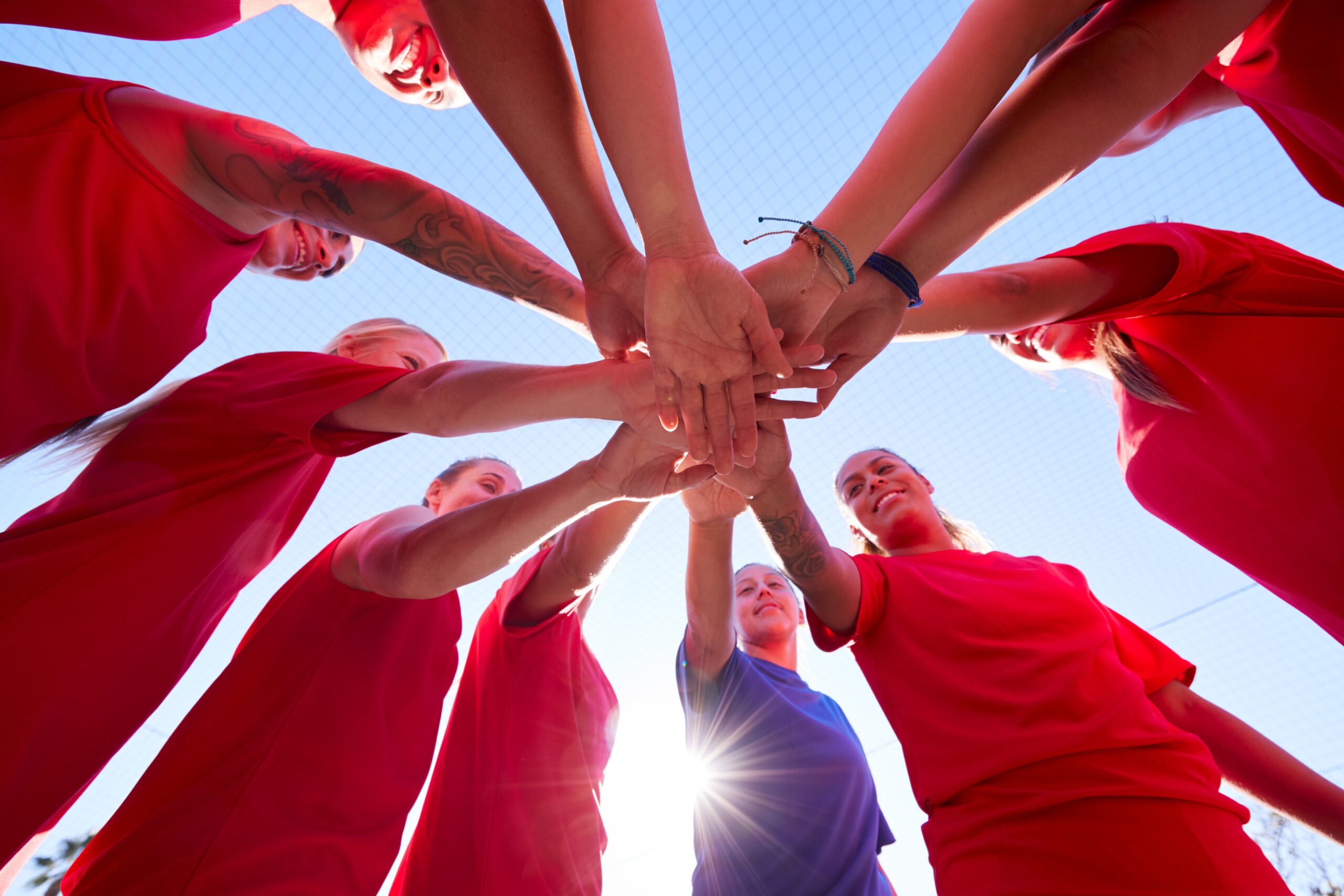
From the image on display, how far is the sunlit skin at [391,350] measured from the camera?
88.6 inches

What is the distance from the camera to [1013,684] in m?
1.57

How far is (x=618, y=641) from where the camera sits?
17.0 feet

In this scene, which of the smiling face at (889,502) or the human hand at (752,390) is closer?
the human hand at (752,390)

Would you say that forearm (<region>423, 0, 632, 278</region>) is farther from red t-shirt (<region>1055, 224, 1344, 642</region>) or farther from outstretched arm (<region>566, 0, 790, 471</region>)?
red t-shirt (<region>1055, 224, 1344, 642</region>)

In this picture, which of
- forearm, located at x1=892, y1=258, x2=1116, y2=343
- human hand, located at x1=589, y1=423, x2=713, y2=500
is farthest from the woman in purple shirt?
forearm, located at x1=892, y1=258, x2=1116, y2=343

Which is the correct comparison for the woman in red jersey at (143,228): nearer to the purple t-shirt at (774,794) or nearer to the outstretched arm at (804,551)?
the outstretched arm at (804,551)

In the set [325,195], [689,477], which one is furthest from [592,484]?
[325,195]

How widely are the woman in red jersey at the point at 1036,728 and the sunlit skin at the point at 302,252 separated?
4.92 ft

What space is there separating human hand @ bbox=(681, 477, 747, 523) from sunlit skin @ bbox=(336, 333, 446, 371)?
1.06m

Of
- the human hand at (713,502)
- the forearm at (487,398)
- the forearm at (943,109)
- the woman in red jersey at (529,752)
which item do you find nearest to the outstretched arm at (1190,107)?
the forearm at (943,109)

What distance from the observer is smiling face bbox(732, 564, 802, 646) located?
2.93 m

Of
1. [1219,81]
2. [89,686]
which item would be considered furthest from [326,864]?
[1219,81]

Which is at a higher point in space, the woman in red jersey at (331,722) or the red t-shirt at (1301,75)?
the red t-shirt at (1301,75)

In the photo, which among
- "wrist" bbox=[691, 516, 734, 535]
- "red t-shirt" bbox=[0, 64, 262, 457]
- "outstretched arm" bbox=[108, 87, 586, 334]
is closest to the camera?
"red t-shirt" bbox=[0, 64, 262, 457]
